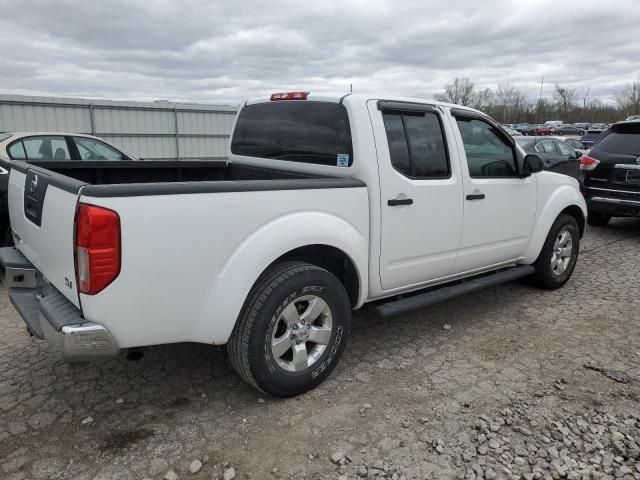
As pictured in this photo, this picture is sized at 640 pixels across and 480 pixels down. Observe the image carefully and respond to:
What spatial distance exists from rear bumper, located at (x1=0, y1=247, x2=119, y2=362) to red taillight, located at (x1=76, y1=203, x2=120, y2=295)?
0.19m

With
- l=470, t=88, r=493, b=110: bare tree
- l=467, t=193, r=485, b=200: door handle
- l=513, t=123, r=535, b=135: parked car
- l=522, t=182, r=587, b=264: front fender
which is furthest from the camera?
l=470, t=88, r=493, b=110: bare tree

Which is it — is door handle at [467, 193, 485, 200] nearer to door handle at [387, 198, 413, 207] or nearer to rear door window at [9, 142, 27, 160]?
door handle at [387, 198, 413, 207]

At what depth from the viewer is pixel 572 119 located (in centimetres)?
8056

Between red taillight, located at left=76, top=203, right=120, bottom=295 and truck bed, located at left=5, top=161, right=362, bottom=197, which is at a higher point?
truck bed, located at left=5, top=161, right=362, bottom=197

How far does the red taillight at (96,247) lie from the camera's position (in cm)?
234

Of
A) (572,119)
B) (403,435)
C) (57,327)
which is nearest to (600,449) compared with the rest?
(403,435)

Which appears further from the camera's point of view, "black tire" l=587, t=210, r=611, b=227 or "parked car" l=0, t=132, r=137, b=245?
"black tire" l=587, t=210, r=611, b=227

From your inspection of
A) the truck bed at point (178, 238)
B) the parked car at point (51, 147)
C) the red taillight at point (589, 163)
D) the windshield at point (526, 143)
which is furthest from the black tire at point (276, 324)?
the windshield at point (526, 143)

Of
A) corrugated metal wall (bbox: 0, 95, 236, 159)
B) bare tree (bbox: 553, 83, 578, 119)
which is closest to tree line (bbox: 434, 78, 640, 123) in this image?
bare tree (bbox: 553, 83, 578, 119)

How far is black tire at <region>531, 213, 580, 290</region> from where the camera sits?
508cm

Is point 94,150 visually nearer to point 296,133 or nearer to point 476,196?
point 296,133

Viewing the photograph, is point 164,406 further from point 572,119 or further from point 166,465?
point 572,119

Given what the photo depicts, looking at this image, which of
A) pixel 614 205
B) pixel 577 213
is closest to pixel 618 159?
pixel 614 205

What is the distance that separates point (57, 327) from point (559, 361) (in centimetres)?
334
